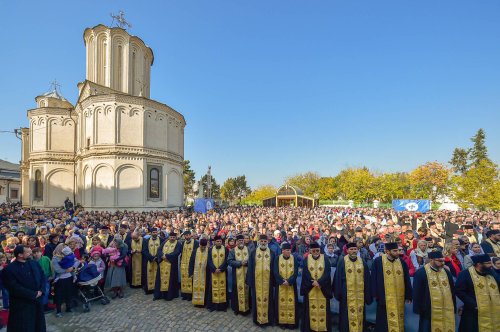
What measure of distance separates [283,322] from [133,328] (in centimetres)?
323

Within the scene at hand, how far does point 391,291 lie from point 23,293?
6.47 m

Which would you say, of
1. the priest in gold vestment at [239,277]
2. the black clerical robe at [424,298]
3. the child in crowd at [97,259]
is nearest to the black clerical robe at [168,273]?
the child in crowd at [97,259]

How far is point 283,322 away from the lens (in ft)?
19.6

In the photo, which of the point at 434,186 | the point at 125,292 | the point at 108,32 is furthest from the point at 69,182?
the point at 434,186

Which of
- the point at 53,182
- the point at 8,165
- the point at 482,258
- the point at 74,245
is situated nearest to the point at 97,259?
the point at 74,245

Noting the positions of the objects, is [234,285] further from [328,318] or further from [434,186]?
[434,186]

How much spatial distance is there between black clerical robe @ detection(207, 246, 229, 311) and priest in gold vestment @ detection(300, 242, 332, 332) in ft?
7.01

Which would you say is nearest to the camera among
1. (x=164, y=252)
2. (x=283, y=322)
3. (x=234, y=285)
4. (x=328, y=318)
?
(x=328, y=318)

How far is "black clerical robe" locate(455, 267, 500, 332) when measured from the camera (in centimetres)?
450

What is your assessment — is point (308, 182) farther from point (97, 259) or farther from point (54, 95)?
point (97, 259)

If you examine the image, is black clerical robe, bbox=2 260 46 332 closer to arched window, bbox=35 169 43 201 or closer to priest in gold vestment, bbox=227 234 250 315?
priest in gold vestment, bbox=227 234 250 315

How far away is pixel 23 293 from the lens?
15.2 feet

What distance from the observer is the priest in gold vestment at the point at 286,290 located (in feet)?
19.5

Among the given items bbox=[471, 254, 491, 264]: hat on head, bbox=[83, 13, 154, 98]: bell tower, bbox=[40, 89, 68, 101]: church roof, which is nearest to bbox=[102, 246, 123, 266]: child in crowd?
bbox=[471, 254, 491, 264]: hat on head
